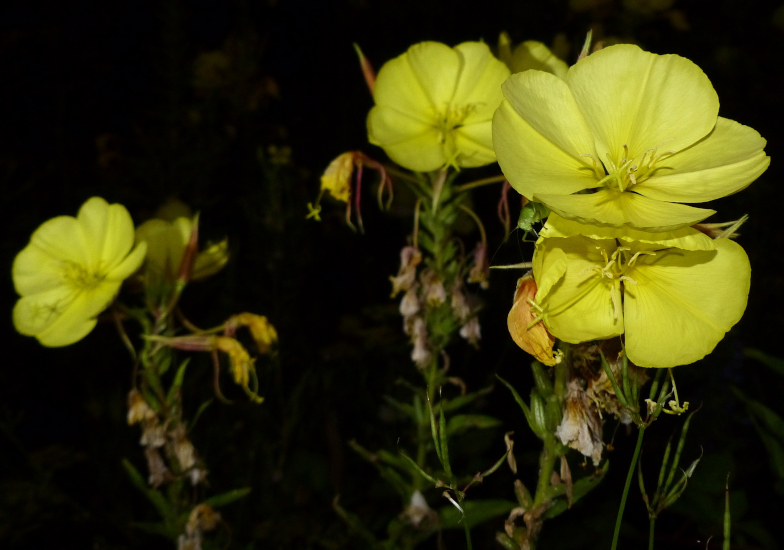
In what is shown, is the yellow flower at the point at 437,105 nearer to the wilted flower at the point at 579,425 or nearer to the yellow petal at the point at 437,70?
the yellow petal at the point at 437,70

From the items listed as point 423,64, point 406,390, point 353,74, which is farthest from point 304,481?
point 353,74

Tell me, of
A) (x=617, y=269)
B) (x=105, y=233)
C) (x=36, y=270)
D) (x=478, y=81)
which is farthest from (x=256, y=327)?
(x=617, y=269)

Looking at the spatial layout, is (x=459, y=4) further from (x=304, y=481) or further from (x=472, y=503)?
(x=472, y=503)

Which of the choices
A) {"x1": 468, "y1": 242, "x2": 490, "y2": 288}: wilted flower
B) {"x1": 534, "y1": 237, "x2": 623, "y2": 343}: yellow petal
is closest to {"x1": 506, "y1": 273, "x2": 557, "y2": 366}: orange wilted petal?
{"x1": 534, "y1": 237, "x2": 623, "y2": 343}: yellow petal

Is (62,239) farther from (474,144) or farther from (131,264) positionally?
(474,144)

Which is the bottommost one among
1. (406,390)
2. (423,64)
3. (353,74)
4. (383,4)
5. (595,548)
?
(595,548)

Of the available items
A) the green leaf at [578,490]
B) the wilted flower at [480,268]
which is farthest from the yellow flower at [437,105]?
the green leaf at [578,490]
